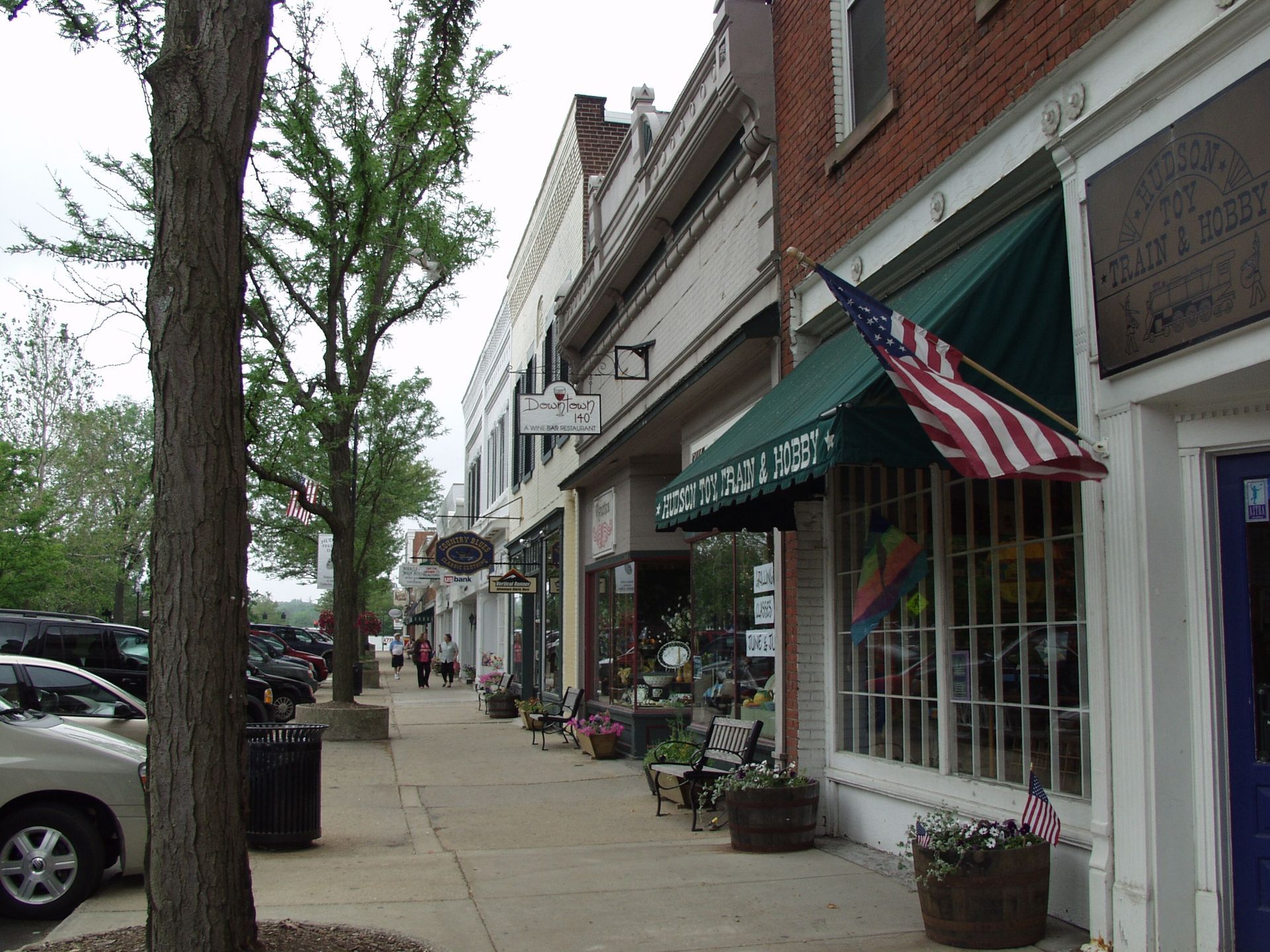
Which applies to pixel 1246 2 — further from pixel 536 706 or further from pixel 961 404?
pixel 536 706

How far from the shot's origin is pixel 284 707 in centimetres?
2361

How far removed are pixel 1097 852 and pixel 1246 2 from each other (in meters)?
3.89

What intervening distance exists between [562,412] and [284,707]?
34.9ft

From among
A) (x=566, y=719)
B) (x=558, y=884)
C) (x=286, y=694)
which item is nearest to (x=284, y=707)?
(x=286, y=694)

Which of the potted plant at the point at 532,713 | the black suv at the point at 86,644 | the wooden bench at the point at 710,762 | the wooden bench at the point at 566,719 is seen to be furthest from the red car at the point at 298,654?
the wooden bench at the point at 710,762

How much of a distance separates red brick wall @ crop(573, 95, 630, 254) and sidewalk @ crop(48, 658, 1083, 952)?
10.5 meters

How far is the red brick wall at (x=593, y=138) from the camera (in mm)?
19453

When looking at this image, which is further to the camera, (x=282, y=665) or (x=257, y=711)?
(x=282, y=665)

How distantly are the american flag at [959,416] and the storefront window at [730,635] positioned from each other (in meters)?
4.73

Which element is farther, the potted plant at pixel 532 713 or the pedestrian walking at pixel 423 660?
the pedestrian walking at pixel 423 660

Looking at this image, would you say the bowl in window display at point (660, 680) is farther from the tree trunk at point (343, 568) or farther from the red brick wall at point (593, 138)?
the red brick wall at point (593, 138)

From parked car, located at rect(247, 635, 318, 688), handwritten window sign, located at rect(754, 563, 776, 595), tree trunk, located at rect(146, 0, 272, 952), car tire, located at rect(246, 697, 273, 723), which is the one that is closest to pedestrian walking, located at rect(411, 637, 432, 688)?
parked car, located at rect(247, 635, 318, 688)

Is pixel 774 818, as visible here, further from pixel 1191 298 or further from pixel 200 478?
pixel 200 478

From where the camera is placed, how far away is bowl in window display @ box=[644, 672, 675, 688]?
15.7 metres
